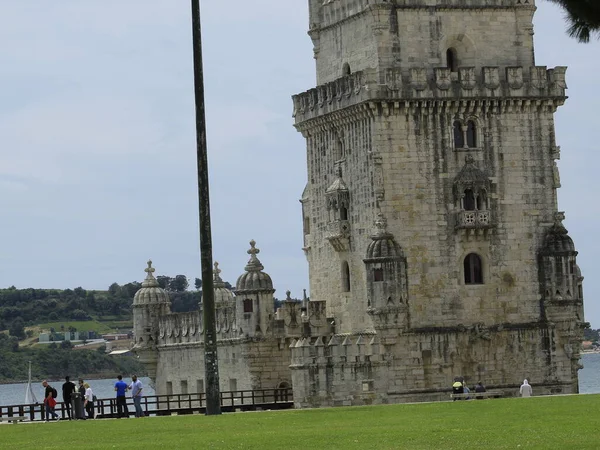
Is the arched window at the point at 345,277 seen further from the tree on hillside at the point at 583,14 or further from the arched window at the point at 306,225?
the tree on hillside at the point at 583,14

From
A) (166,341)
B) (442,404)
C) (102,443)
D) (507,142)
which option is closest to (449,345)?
(507,142)

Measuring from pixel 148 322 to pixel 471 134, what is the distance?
2458 cm

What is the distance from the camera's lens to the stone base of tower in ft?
265

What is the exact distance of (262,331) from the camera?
88.8 m

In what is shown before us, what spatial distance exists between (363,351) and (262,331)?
882 centimetres

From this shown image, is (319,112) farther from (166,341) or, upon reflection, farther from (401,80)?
(166,341)

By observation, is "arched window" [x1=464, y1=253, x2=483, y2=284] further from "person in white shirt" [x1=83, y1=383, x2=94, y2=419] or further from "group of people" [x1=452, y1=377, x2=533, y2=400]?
"person in white shirt" [x1=83, y1=383, x2=94, y2=419]

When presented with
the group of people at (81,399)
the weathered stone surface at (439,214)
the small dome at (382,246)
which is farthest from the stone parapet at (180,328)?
the group of people at (81,399)

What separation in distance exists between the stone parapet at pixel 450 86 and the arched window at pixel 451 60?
44.3 inches

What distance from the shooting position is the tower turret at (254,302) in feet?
291

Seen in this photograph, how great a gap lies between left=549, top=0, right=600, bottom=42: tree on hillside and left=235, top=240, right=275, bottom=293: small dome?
157 ft

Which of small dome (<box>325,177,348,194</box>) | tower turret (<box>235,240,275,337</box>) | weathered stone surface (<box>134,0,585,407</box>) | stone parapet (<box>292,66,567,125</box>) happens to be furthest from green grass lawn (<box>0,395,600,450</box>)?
tower turret (<box>235,240,275,337</box>)

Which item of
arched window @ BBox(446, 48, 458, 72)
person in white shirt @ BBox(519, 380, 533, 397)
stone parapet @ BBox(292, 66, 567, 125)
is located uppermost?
arched window @ BBox(446, 48, 458, 72)

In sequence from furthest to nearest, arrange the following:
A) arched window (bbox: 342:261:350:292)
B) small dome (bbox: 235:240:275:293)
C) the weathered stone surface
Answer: small dome (bbox: 235:240:275:293) < arched window (bbox: 342:261:350:292) < the weathered stone surface
